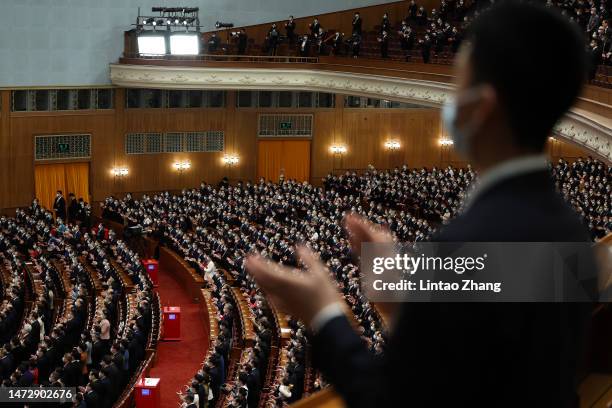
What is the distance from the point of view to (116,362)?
11375 millimetres

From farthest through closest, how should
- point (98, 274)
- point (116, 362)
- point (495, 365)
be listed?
point (98, 274), point (116, 362), point (495, 365)

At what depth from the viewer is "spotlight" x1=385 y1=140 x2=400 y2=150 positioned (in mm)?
29438

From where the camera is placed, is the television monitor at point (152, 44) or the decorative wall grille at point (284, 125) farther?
the decorative wall grille at point (284, 125)

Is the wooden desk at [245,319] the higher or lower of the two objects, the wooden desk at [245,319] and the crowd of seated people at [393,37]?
the lower

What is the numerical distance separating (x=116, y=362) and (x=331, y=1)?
740 inches

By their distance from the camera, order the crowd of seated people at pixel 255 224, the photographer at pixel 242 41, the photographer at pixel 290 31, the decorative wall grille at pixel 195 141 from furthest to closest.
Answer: the decorative wall grille at pixel 195 141, the photographer at pixel 290 31, the photographer at pixel 242 41, the crowd of seated people at pixel 255 224

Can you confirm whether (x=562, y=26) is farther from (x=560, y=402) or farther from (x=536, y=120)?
(x=560, y=402)

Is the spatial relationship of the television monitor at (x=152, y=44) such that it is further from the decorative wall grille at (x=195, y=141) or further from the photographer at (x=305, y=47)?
the photographer at (x=305, y=47)

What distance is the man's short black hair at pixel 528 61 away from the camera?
1.06m

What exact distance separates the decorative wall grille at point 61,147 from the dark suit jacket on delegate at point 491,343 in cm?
2420

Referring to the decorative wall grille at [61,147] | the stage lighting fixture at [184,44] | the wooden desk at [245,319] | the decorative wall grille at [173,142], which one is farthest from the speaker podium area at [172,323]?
the decorative wall grille at [173,142]

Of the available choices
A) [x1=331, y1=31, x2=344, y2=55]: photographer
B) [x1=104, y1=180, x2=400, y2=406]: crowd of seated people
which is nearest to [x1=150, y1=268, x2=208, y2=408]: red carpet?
[x1=104, y1=180, x2=400, y2=406]: crowd of seated people

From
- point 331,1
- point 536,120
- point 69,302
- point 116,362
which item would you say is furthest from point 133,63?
point 536,120

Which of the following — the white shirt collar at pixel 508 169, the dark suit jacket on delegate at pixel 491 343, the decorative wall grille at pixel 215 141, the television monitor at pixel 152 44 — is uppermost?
the white shirt collar at pixel 508 169
